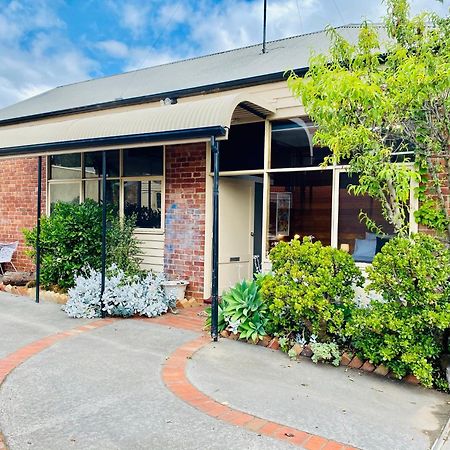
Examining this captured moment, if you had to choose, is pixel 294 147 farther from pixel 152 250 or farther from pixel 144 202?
pixel 152 250

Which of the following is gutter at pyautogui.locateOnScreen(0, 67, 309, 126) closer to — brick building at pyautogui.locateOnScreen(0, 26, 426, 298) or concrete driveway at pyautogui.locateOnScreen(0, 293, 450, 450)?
brick building at pyautogui.locateOnScreen(0, 26, 426, 298)

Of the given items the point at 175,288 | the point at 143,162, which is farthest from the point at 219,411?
the point at 143,162

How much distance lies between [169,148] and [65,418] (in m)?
5.43

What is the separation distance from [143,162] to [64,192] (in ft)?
8.11

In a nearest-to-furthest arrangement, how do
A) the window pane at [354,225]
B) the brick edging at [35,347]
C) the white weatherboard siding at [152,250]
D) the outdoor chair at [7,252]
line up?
the brick edging at [35,347] < the window pane at [354,225] < the white weatherboard siding at [152,250] < the outdoor chair at [7,252]

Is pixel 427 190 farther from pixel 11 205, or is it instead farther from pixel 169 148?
pixel 11 205

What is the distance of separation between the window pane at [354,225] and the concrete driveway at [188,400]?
7.13ft

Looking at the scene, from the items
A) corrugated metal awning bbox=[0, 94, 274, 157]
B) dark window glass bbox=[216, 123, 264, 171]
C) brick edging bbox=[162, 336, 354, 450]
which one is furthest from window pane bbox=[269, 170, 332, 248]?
brick edging bbox=[162, 336, 354, 450]

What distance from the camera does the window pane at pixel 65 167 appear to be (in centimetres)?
923

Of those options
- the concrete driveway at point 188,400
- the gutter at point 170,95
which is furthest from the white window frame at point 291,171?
the concrete driveway at point 188,400

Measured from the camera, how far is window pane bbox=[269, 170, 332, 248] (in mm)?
6395

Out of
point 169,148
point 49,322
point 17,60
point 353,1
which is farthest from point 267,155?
point 17,60

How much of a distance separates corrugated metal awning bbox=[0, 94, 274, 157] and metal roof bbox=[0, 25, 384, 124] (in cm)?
124

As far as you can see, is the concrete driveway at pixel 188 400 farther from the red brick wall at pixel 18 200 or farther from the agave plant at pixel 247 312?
the red brick wall at pixel 18 200
